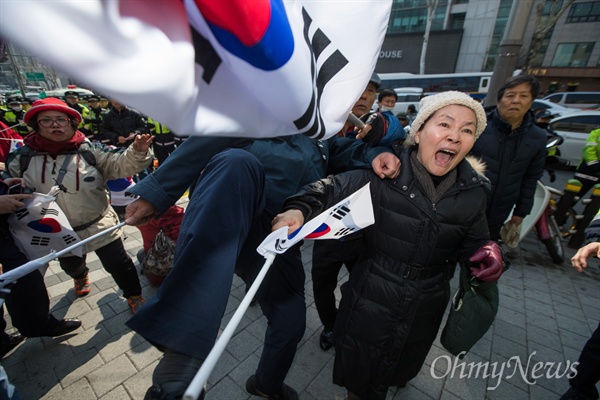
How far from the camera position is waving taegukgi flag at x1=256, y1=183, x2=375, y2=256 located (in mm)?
1091

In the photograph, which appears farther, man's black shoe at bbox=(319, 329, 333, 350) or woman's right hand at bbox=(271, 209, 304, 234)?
man's black shoe at bbox=(319, 329, 333, 350)

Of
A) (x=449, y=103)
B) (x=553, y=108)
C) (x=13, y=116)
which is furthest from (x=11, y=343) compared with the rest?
(x=553, y=108)

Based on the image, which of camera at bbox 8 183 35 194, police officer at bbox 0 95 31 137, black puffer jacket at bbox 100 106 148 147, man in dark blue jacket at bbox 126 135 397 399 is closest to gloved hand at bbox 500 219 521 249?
man in dark blue jacket at bbox 126 135 397 399

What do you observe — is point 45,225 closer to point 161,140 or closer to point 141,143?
point 141,143

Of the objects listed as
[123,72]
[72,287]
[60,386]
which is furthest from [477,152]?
[72,287]

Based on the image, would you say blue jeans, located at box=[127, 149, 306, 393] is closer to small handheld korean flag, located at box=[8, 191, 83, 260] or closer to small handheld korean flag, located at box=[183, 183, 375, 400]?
small handheld korean flag, located at box=[183, 183, 375, 400]

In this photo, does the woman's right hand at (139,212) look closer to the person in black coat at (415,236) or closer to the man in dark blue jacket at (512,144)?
the person in black coat at (415,236)

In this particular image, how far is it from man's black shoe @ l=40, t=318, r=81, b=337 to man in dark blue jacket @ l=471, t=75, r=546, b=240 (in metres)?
4.34

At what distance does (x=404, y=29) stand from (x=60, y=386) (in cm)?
3802

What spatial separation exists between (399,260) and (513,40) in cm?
496

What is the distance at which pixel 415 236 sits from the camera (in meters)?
1.53

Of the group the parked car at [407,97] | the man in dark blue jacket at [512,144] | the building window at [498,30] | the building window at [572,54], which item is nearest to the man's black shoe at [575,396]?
the man in dark blue jacket at [512,144]

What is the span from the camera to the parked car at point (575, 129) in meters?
9.00

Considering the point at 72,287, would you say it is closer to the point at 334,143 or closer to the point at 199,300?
the point at 199,300
